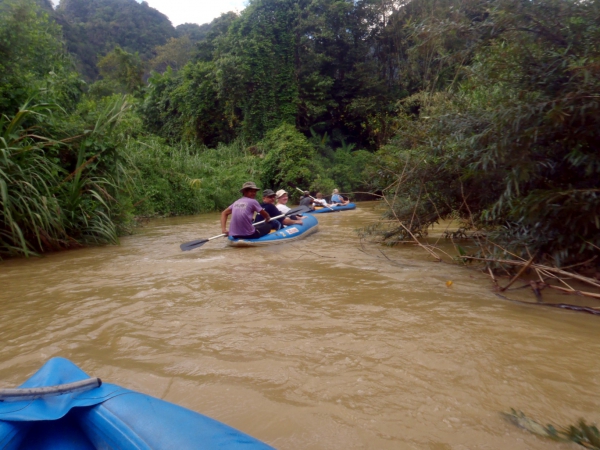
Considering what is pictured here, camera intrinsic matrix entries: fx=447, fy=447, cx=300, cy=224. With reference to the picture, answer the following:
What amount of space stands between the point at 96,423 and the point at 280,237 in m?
6.21

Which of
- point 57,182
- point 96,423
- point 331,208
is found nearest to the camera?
point 96,423

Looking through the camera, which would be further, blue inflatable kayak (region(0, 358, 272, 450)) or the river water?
the river water

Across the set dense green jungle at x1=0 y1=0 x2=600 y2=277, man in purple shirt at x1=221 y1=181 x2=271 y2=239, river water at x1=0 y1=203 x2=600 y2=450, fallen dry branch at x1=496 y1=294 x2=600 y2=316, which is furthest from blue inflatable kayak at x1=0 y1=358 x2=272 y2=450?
man in purple shirt at x1=221 y1=181 x2=271 y2=239

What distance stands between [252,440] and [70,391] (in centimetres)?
68

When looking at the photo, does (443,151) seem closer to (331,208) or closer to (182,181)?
(331,208)

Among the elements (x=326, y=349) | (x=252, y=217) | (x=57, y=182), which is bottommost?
(x=326, y=349)

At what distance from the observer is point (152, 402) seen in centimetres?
164

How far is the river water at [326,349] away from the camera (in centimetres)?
212

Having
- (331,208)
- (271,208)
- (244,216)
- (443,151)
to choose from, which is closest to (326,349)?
(443,151)

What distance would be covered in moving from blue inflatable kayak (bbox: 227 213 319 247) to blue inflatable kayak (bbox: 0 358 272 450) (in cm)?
565

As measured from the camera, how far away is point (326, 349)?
2.94m

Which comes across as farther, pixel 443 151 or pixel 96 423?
pixel 443 151

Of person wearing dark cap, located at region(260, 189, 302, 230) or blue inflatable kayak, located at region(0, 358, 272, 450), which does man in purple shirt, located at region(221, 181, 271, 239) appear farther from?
blue inflatable kayak, located at region(0, 358, 272, 450)

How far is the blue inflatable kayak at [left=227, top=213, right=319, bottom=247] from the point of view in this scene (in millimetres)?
7300
